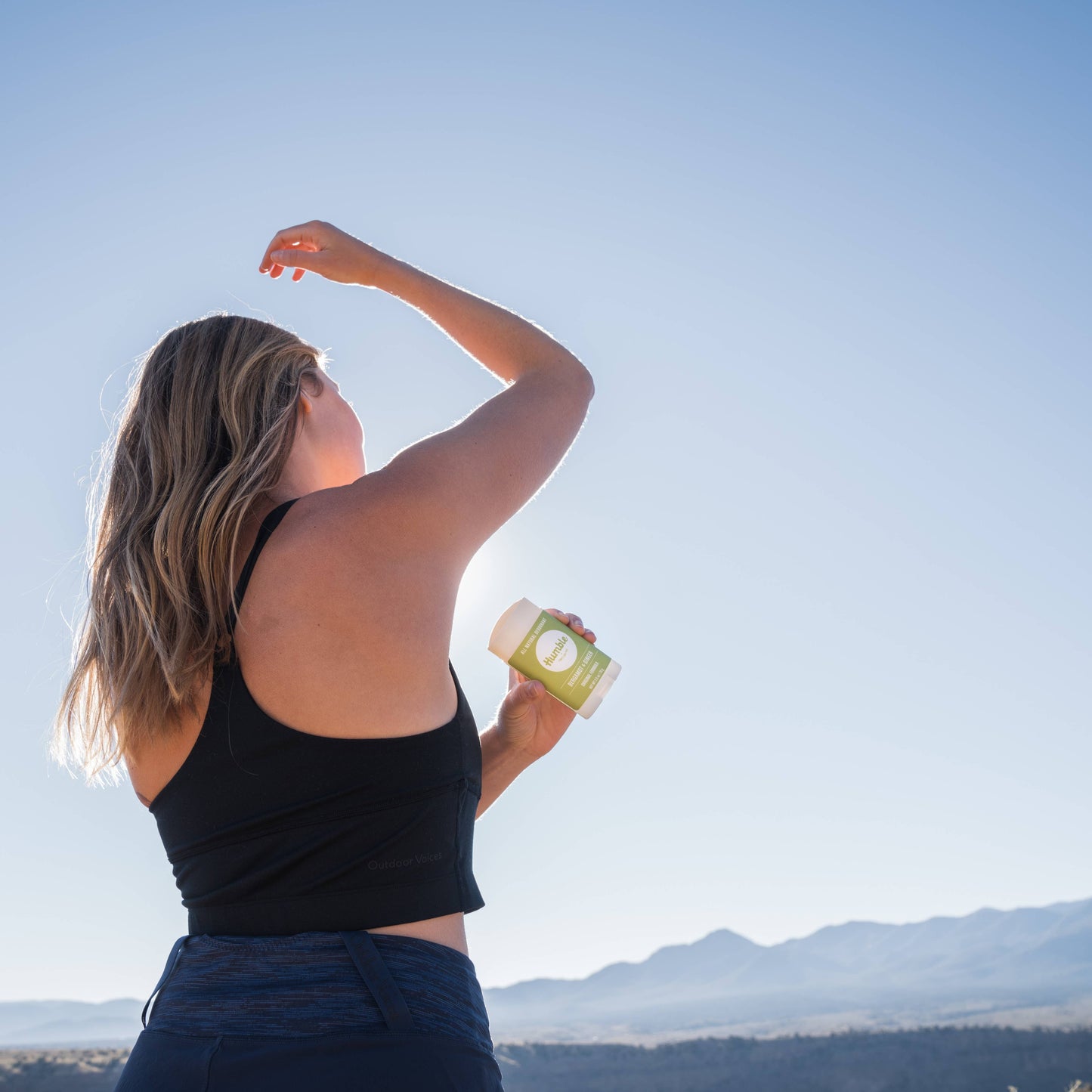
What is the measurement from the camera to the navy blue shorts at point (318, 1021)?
1.24 metres

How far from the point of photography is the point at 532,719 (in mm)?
2514

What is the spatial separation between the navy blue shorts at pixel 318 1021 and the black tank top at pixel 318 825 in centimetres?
4

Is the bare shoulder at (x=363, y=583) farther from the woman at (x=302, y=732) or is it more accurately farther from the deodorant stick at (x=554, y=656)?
the deodorant stick at (x=554, y=656)

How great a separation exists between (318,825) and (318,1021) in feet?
0.83

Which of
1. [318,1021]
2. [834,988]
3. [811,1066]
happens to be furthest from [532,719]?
[834,988]

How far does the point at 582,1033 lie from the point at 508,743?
105088 millimetres

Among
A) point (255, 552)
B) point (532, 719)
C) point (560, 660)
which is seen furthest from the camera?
point (560, 660)

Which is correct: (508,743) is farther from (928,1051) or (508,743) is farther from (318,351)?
(928,1051)

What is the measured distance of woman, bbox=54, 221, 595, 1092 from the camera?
131 cm

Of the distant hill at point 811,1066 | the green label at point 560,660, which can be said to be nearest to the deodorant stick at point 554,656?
the green label at point 560,660

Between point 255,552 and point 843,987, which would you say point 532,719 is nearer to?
point 255,552

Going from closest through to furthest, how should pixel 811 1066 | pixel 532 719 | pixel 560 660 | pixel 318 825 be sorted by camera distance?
pixel 318 825 → pixel 532 719 → pixel 560 660 → pixel 811 1066

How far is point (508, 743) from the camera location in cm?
246

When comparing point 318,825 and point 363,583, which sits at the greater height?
point 363,583
